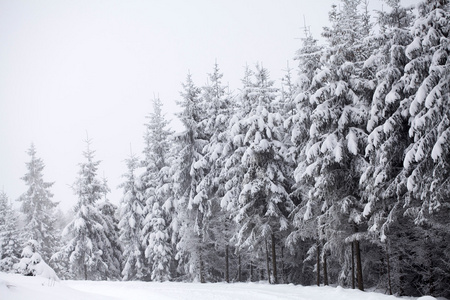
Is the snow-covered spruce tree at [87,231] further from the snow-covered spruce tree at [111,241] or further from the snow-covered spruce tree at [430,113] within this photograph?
the snow-covered spruce tree at [430,113]

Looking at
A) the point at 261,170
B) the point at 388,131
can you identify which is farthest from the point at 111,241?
the point at 388,131

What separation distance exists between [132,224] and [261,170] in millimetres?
17411

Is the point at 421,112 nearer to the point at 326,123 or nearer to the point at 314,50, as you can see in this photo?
the point at 326,123

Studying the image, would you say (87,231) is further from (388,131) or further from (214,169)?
(388,131)

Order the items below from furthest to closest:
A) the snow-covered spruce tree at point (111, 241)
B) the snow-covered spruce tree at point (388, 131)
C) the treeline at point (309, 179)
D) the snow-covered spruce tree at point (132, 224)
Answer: the snow-covered spruce tree at point (111, 241) < the snow-covered spruce tree at point (132, 224) < the snow-covered spruce tree at point (388, 131) < the treeline at point (309, 179)

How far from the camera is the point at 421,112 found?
14828 mm

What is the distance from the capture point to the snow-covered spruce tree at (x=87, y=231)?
33.7 m

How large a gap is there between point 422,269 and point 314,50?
14653mm

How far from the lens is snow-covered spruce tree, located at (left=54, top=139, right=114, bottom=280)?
33688mm

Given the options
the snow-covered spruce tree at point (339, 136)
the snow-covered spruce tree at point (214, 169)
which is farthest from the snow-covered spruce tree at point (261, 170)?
the snow-covered spruce tree at point (339, 136)

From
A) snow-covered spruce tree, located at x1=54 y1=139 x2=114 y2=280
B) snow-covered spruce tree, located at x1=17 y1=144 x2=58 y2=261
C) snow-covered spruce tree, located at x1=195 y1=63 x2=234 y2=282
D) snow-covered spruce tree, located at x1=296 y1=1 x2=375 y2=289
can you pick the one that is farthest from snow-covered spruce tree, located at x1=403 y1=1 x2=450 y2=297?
snow-covered spruce tree, located at x1=17 y1=144 x2=58 y2=261

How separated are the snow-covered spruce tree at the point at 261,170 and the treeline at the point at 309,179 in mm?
102

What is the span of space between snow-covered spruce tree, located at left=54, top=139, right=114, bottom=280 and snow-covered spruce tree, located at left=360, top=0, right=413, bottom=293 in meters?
26.8

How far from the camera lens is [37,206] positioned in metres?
37.5
